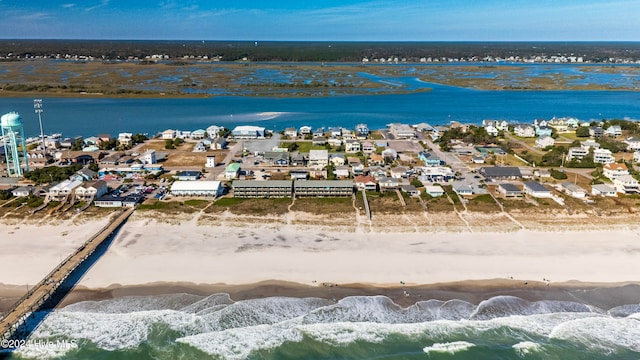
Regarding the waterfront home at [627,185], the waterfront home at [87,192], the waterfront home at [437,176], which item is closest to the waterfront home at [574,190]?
the waterfront home at [627,185]

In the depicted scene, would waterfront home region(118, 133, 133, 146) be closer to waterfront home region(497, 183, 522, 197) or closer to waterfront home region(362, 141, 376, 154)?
waterfront home region(362, 141, 376, 154)

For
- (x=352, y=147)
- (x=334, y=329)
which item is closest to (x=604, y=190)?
(x=352, y=147)

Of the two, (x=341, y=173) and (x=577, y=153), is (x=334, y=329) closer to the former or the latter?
(x=341, y=173)

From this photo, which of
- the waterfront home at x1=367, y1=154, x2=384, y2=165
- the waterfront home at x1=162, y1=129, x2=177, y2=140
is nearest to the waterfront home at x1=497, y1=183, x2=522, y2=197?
the waterfront home at x1=367, y1=154, x2=384, y2=165

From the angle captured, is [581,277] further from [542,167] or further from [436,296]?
[542,167]

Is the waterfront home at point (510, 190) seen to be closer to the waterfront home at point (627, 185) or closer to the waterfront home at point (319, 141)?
the waterfront home at point (627, 185)

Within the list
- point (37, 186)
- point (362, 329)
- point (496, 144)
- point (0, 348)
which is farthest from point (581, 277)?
point (37, 186)
